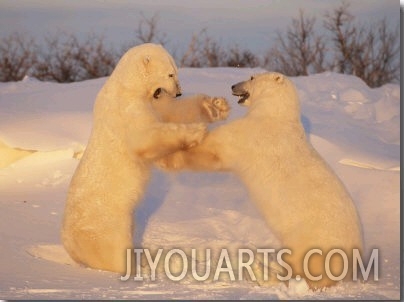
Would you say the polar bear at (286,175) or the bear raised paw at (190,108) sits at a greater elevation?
the bear raised paw at (190,108)

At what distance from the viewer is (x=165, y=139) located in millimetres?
5559

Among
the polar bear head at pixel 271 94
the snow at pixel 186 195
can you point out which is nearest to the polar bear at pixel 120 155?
the snow at pixel 186 195

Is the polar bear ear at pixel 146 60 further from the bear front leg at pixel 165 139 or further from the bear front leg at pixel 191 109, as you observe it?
the bear front leg at pixel 165 139

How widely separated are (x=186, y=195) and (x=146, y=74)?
8.82 ft

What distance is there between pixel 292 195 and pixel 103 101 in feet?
4.60

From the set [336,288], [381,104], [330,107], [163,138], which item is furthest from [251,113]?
[381,104]

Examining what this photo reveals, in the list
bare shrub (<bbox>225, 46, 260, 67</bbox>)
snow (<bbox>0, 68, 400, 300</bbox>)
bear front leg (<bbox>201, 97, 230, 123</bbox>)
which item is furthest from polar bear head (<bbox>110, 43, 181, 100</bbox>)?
bare shrub (<bbox>225, 46, 260, 67</bbox>)

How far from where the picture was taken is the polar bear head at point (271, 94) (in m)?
6.22

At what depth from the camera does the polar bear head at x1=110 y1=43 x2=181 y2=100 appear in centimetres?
587

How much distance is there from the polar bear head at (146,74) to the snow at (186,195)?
557 mm

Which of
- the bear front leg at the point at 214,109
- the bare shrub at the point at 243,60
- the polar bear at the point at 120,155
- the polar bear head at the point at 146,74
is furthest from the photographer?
the bare shrub at the point at 243,60

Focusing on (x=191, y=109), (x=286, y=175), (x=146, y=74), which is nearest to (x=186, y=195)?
(x=191, y=109)

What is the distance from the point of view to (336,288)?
5.45 metres

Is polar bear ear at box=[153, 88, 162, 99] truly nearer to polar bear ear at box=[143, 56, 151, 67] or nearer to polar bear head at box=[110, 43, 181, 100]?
polar bear head at box=[110, 43, 181, 100]
